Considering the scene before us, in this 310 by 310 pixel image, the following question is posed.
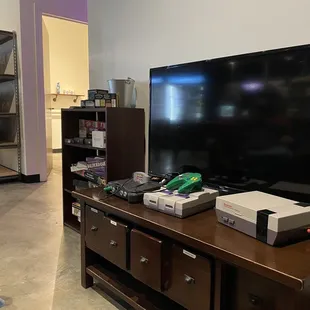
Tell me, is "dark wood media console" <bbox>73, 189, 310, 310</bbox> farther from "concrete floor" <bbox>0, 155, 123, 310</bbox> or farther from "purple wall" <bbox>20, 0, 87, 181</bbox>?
"purple wall" <bbox>20, 0, 87, 181</bbox>

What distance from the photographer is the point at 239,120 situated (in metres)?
1.58

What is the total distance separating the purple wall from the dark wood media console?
2894mm

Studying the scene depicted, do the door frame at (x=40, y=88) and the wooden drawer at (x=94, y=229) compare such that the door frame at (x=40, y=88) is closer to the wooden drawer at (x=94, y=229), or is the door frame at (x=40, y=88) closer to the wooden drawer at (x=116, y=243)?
the wooden drawer at (x=94, y=229)

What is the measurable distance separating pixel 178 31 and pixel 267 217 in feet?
4.96

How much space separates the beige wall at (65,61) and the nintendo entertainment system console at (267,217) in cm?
633

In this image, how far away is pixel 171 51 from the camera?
91.7 inches

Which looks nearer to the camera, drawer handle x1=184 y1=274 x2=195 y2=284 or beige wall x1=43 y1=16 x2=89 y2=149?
drawer handle x1=184 y1=274 x2=195 y2=284

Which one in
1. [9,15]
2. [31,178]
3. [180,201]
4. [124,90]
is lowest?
[31,178]

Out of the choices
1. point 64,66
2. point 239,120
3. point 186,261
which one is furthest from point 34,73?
point 186,261

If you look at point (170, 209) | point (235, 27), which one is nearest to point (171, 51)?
point (235, 27)

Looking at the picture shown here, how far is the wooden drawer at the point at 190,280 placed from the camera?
1.28 m

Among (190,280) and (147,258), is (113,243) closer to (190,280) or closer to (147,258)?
(147,258)

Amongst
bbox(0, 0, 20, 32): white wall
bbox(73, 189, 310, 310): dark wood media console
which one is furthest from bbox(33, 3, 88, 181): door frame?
bbox(73, 189, 310, 310): dark wood media console

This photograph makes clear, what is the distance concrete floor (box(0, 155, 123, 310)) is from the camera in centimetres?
178
